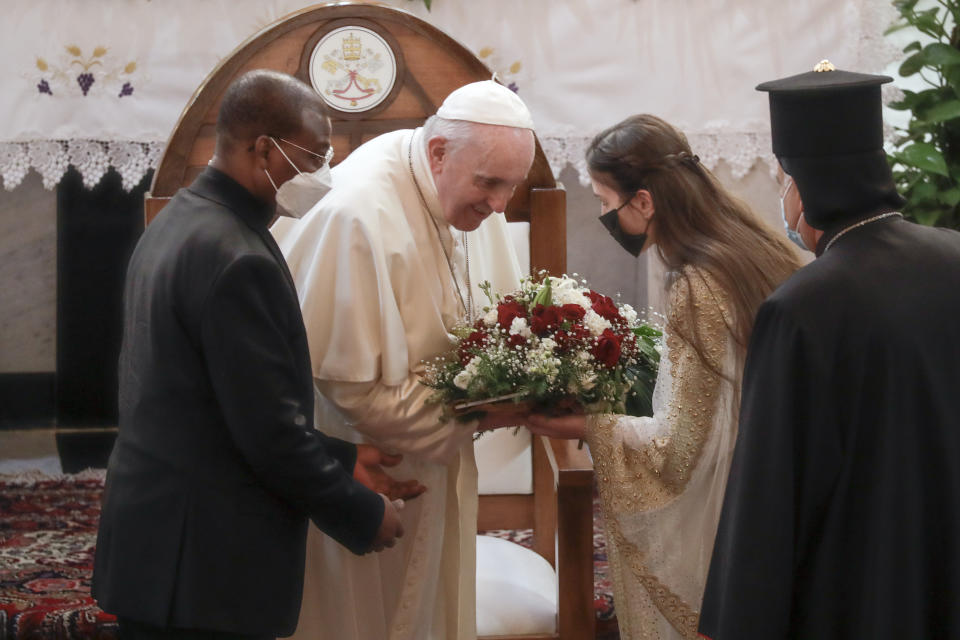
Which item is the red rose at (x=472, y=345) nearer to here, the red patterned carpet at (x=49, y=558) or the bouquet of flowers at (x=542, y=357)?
the bouquet of flowers at (x=542, y=357)

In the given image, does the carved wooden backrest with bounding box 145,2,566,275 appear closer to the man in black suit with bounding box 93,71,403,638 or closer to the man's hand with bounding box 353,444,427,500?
the man's hand with bounding box 353,444,427,500

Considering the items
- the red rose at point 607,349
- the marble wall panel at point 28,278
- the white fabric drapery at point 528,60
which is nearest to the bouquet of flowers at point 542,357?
the red rose at point 607,349

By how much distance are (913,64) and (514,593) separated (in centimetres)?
276

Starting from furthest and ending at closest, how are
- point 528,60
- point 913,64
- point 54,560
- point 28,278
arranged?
point 28,278
point 528,60
point 913,64
point 54,560

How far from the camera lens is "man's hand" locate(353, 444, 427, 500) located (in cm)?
290

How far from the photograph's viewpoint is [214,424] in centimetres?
226

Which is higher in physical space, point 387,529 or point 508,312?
point 508,312

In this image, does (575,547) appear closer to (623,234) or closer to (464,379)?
(464,379)

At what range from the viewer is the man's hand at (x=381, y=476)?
9.52ft

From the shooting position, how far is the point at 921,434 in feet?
6.22

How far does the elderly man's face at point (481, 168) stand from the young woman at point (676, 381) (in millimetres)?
205

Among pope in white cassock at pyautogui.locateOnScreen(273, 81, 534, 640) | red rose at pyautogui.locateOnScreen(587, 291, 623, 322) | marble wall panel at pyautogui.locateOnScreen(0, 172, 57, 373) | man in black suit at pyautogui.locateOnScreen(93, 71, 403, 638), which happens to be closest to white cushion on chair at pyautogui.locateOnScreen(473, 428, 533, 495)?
pope in white cassock at pyautogui.locateOnScreen(273, 81, 534, 640)

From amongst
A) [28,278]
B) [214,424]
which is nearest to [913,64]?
[214,424]

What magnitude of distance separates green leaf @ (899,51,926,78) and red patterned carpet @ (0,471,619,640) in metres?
2.28
